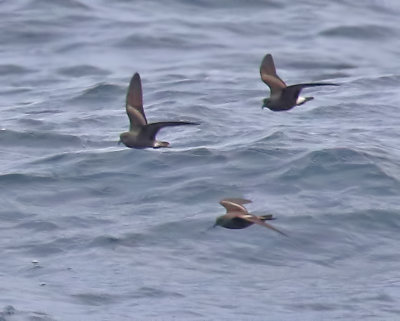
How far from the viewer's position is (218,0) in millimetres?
26109

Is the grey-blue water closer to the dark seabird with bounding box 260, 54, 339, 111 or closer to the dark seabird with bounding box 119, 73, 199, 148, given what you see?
the dark seabird with bounding box 119, 73, 199, 148

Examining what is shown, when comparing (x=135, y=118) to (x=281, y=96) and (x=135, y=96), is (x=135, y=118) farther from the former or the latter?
(x=281, y=96)

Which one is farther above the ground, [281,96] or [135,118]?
[281,96]

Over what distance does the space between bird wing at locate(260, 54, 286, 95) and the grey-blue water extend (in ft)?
5.77

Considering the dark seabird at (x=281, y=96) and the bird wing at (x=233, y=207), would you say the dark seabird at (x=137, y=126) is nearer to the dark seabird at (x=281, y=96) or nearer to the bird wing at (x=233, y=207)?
the bird wing at (x=233, y=207)

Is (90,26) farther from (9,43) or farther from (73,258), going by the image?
(73,258)

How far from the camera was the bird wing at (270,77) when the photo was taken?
13.3 m

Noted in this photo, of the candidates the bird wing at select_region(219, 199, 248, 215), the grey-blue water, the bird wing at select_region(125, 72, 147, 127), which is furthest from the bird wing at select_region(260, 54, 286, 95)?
the grey-blue water

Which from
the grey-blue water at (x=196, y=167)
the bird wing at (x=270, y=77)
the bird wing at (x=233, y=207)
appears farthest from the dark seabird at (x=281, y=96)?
the grey-blue water at (x=196, y=167)

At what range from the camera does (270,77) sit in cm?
1346

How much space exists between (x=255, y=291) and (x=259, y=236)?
1558 millimetres

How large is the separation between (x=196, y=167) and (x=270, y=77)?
3.28 m

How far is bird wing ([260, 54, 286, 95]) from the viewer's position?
1334 cm

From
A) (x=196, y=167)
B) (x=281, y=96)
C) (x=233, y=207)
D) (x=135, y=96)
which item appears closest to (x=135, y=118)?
(x=135, y=96)
